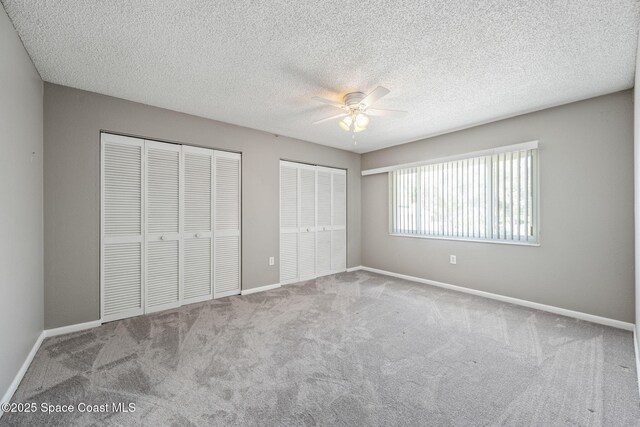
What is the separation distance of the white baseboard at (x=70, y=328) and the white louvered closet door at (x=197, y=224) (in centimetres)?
86

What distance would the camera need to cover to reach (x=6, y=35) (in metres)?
1.69

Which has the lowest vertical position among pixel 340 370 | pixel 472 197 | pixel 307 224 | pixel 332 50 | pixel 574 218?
pixel 340 370

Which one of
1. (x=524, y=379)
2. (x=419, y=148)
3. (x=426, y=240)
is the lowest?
(x=524, y=379)

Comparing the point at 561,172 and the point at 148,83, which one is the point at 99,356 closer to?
the point at 148,83

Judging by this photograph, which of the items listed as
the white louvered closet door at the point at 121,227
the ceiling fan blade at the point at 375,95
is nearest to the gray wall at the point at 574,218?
the ceiling fan blade at the point at 375,95

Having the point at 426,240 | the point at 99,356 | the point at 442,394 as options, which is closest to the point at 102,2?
the point at 99,356

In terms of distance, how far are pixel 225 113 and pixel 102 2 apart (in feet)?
5.77

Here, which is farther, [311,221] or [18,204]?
[311,221]

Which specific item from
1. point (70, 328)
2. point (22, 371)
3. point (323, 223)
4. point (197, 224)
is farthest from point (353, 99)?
point (70, 328)

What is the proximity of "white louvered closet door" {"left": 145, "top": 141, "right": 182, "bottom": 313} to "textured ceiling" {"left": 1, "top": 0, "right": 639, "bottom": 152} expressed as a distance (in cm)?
63

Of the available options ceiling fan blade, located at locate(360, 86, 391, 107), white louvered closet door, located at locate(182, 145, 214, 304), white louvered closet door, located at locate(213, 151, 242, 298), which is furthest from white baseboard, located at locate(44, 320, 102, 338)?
ceiling fan blade, located at locate(360, 86, 391, 107)

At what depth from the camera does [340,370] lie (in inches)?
79.0

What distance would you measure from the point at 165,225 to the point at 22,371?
1.67 meters

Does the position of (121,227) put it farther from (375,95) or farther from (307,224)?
(375,95)
